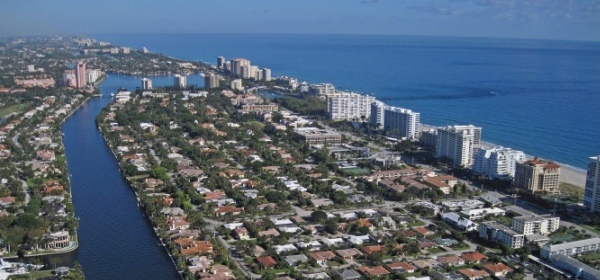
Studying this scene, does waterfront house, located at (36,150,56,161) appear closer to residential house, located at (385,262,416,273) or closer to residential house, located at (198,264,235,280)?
residential house, located at (198,264,235,280)

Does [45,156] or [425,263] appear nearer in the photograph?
[425,263]

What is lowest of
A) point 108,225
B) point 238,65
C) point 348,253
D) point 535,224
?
point 108,225

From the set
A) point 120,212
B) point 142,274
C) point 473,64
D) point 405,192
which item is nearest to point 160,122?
point 120,212

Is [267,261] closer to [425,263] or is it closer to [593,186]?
[425,263]

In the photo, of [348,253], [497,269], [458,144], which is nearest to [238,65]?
[458,144]

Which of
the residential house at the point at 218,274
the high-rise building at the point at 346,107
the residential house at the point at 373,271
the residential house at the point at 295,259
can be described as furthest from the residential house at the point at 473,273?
the high-rise building at the point at 346,107

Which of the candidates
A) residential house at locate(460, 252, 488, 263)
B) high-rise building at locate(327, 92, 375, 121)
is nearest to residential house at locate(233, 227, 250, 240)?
residential house at locate(460, 252, 488, 263)

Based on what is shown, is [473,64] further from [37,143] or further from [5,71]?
[37,143]
